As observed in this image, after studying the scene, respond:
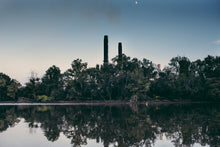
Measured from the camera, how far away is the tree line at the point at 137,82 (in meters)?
72.8

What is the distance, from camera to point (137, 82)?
71.7 metres

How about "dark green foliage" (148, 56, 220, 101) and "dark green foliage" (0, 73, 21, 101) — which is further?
"dark green foliage" (0, 73, 21, 101)

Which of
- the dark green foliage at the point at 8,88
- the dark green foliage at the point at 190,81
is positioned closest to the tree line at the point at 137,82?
the dark green foliage at the point at 190,81

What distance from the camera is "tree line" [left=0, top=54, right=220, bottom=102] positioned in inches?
2864

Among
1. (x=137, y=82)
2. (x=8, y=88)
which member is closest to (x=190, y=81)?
(x=137, y=82)

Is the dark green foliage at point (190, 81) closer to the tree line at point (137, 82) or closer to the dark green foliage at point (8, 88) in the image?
the tree line at point (137, 82)

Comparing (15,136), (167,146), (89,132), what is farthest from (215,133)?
(15,136)

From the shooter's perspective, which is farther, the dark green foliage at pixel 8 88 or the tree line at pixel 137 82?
the dark green foliage at pixel 8 88

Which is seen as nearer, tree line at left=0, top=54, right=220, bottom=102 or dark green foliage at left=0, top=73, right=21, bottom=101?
tree line at left=0, top=54, right=220, bottom=102

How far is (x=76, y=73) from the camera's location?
8038 centimetres

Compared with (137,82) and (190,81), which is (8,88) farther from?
(190,81)

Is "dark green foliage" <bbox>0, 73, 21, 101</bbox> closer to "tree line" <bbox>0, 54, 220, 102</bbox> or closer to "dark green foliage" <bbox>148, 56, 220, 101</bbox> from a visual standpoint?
"tree line" <bbox>0, 54, 220, 102</bbox>

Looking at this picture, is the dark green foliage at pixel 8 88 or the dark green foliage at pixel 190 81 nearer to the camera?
the dark green foliage at pixel 190 81

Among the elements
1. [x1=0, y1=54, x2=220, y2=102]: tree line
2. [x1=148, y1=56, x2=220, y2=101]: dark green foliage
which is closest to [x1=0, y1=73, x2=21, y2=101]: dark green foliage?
[x1=0, y1=54, x2=220, y2=102]: tree line
